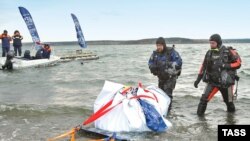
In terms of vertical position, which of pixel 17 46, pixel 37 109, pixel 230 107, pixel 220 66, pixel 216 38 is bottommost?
pixel 37 109

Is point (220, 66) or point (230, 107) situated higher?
point (220, 66)

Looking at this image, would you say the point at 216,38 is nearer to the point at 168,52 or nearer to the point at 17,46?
the point at 168,52

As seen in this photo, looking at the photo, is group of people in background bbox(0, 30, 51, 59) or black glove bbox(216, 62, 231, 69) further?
group of people in background bbox(0, 30, 51, 59)

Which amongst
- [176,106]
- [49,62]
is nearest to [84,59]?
[49,62]

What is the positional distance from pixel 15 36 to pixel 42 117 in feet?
59.8

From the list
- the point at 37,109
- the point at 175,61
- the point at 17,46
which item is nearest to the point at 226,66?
the point at 175,61

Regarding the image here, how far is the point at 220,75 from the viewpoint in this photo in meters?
7.68

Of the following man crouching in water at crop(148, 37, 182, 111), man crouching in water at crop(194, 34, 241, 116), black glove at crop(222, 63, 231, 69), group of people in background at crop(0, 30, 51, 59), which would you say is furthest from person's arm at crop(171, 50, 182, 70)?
group of people in background at crop(0, 30, 51, 59)

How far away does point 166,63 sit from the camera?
322 inches

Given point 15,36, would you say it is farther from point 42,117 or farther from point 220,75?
point 220,75

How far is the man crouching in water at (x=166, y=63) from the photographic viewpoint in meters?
8.14

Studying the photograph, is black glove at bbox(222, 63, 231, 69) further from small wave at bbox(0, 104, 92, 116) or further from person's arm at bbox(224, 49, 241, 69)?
small wave at bbox(0, 104, 92, 116)

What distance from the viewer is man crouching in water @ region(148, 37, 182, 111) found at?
26.7 ft

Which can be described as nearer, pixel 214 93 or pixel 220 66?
pixel 220 66
